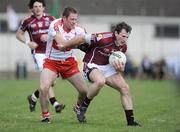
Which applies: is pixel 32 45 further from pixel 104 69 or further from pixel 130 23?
pixel 130 23

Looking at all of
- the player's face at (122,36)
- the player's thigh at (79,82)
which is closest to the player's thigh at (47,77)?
the player's thigh at (79,82)

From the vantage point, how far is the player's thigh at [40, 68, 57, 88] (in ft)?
45.3

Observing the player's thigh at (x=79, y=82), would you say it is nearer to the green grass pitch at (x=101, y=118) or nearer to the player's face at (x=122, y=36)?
the green grass pitch at (x=101, y=118)

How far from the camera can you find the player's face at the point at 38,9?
16500 mm

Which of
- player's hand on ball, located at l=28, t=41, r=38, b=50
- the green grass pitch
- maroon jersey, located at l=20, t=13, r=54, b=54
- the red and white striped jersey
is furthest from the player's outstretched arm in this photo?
maroon jersey, located at l=20, t=13, r=54, b=54

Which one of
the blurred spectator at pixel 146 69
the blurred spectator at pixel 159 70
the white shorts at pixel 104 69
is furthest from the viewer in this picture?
the blurred spectator at pixel 146 69

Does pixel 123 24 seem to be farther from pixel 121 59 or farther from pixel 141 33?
pixel 141 33

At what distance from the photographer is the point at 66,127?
43.0ft

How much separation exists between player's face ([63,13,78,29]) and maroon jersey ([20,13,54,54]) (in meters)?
2.96

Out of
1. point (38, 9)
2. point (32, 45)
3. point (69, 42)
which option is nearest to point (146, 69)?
point (38, 9)

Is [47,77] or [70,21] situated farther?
[47,77]

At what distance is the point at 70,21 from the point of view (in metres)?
13.6

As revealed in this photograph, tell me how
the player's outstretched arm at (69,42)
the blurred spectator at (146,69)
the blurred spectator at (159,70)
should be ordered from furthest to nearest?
1. the blurred spectator at (146,69)
2. the blurred spectator at (159,70)
3. the player's outstretched arm at (69,42)

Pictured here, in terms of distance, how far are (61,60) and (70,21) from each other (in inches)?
39.7
